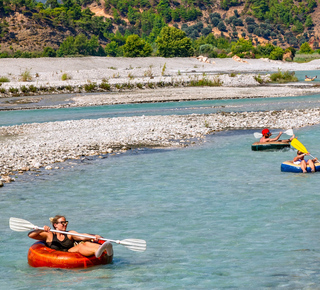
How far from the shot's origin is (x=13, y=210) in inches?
636

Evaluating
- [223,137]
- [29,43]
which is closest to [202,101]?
[223,137]

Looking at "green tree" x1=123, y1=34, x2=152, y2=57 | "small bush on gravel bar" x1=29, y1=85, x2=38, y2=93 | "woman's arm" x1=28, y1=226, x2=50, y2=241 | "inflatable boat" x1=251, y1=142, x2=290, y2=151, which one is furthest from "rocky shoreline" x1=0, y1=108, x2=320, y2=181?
"green tree" x1=123, y1=34, x2=152, y2=57

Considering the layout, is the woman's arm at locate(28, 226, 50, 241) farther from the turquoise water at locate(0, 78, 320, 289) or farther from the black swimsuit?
the turquoise water at locate(0, 78, 320, 289)

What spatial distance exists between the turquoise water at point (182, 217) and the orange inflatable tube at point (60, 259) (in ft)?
0.69

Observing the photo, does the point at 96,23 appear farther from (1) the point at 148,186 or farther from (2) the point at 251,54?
(1) the point at 148,186

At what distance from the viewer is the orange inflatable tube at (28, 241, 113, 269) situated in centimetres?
1096

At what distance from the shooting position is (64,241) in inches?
448

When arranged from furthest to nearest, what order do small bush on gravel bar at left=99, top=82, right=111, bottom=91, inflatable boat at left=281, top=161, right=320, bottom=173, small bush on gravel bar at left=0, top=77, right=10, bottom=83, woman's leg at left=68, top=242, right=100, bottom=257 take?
small bush on gravel bar at left=0, top=77, right=10, bottom=83
small bush on gravel bar at left=99, top=82, right=111, bottom=91
inflatable boat at left=281, top=161, right=320, bottom=173
woman's leg at left=68, top=242, right=100, bottom=257

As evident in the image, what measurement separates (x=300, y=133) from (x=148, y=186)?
495 inches

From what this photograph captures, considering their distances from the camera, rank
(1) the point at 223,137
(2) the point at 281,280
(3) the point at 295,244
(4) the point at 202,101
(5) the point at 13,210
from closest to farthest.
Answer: (2) the point at 281,280, (3) the point at 295,244, (5) the point at 13,210, (1) the point at 223,137, (4) the point at 202,101

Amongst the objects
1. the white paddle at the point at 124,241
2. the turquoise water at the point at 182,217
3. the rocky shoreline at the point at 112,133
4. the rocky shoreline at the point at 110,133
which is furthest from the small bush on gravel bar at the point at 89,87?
the white paddle at the point at 124,241

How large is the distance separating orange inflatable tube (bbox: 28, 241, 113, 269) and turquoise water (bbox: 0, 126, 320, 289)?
211 millimetres

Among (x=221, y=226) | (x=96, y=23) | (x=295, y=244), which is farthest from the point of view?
(x=96, y=23)

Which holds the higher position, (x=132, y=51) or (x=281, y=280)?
(x=132, y=51)
